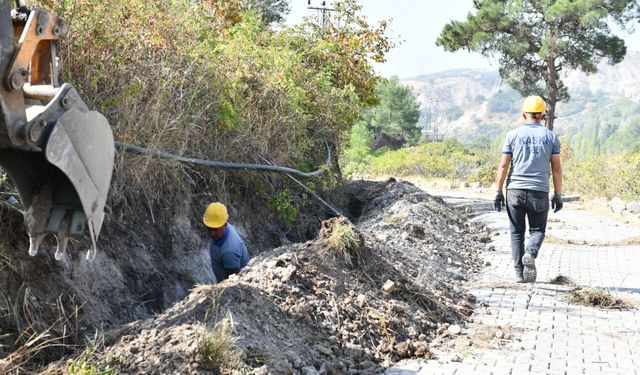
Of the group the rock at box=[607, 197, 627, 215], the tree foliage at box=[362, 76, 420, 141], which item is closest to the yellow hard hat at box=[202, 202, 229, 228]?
the rock at box=[607, 197, 627, 215]

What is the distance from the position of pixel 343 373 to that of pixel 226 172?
502 centimetres

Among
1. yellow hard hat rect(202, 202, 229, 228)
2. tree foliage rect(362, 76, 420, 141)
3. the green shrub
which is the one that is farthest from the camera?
tree foliage rect(362, 76, 420, 141)

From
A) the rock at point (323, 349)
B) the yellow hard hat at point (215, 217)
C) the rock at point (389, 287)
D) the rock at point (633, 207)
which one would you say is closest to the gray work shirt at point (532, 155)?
the rock at point (389, 287)

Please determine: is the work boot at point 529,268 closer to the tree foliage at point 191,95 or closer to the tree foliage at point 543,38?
the tree foliage at point 191,95

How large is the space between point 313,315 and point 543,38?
2765cm

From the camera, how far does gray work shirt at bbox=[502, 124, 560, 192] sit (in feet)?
27.4

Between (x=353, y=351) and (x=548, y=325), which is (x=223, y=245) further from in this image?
(x=548, y=325)

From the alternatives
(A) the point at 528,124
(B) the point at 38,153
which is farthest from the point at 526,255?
(B) the point at 38,153

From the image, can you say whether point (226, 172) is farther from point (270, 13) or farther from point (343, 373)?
point (270, 13)

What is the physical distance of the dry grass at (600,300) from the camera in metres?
7.50

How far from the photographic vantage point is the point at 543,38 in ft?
101

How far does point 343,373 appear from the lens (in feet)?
16.5

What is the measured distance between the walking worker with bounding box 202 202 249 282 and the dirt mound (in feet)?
1.40

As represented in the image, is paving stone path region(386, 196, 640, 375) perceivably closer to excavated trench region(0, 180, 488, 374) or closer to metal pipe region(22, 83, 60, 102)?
excavated trench region(0, 180, 488, 374)
